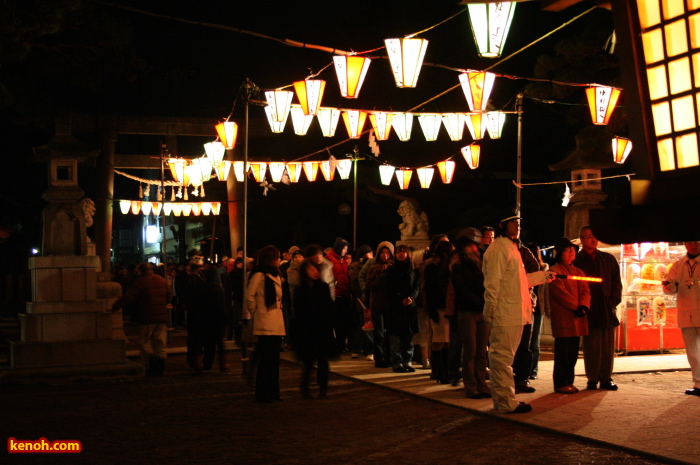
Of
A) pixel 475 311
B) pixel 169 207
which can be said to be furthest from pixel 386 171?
pixel 169 207

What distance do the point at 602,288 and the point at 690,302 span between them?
3.40 feet

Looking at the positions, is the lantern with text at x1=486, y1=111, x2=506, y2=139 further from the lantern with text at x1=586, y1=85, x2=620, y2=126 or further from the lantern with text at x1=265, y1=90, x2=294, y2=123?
the lantern with text at x1=265, y1=90, x2=294, y2=123

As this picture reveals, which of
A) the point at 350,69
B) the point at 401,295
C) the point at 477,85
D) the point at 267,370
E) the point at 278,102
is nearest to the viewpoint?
the point at 267,370

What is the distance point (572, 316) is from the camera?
388 inches

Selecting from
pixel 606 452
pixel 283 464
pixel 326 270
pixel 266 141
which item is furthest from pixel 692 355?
pixel 266 141

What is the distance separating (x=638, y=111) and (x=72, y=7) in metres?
16.4

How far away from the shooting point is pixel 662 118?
4.29m

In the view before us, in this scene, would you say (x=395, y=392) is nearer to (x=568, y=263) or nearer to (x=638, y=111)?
(x=568, y=263)

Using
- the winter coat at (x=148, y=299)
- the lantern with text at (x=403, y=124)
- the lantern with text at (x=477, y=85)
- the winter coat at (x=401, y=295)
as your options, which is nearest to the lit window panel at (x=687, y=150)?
the winter coat at (x=401, y=295)

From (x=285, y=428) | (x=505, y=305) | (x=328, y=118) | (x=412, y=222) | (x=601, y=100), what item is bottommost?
(x=285, y=428)

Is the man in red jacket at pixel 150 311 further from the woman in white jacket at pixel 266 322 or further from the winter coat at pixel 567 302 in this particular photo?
the winter coat at pixel 567 302

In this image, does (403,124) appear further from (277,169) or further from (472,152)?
(277,169)

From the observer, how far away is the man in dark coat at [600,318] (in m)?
10.2

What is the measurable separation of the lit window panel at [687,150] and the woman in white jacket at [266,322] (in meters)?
6.61
